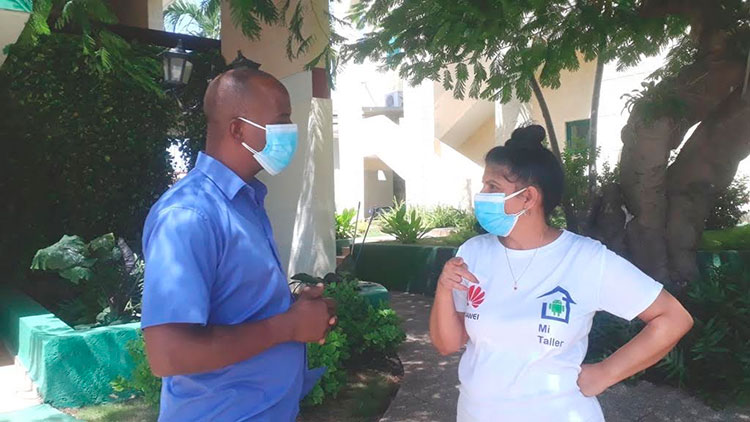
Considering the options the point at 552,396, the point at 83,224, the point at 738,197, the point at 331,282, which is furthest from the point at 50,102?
the point at 738,197

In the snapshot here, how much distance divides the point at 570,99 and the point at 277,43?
877 cm

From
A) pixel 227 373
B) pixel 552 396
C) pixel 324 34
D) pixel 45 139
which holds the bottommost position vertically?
pixel 552 396

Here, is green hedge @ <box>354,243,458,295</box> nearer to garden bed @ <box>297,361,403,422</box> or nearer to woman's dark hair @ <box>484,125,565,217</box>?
garden bed @ <box>297,361,403,422</box>

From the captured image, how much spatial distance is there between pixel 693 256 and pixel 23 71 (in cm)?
725

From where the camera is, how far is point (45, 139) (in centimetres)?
676

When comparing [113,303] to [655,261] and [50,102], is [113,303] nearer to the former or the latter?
[50,102]

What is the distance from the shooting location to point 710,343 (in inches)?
174

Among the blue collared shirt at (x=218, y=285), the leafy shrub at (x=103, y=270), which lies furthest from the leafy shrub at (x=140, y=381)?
the blue collared shirt at (x=218, y=285)

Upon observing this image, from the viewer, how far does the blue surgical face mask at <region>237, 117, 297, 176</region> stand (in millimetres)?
1646

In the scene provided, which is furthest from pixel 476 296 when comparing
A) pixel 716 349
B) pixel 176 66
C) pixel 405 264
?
pixel 405 264

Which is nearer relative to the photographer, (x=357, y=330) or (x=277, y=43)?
(x=357, y=330)

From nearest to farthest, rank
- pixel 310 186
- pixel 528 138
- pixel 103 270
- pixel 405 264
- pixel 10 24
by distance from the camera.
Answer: pixel 528 138 < pixel 103 270 < pixel 10 24 < pixel 310 186 < pixel 405 264

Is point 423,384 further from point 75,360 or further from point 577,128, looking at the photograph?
point 577,128

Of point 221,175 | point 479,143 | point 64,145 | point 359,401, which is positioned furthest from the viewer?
point 479,143
